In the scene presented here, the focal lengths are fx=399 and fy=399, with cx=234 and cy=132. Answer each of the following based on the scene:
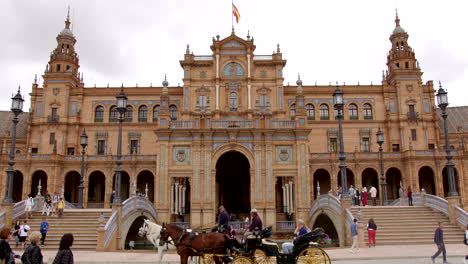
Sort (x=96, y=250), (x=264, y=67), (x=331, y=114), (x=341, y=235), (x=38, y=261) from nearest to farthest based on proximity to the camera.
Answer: (x=38, y=261) → (x=96, y=250) → (x=341, y=235) → (x=264, y=67) → (x=331, y=114)

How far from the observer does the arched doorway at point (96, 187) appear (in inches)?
1943

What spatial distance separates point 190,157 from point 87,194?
22.8 meters

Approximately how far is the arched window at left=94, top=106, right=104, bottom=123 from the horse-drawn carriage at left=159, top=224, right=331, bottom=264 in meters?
43.3

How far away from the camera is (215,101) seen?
4844 centimetres

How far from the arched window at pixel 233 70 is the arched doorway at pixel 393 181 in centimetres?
2194

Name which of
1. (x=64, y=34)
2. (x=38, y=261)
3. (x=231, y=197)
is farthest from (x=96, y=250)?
(x=64, y=34)

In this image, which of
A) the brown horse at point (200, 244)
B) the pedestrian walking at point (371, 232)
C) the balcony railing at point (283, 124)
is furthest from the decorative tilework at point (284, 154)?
the brown horse at point (200, 244)

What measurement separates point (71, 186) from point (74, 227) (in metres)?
29.4

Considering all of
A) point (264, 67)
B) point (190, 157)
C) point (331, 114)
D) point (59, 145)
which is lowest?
point (190, 157)

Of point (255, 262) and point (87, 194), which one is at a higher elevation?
point (87, 194)

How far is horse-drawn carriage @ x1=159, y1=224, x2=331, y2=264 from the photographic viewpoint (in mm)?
11231

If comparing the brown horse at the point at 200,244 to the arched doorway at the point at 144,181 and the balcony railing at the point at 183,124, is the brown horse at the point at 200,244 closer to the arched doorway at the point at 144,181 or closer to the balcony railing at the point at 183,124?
the balcony railing at the point at 183,124

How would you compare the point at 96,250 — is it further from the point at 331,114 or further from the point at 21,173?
the point at 331,114

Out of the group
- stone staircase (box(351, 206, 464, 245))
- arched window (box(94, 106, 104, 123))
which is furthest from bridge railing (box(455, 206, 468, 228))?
arched window (box(94, 106, 104, 123))
